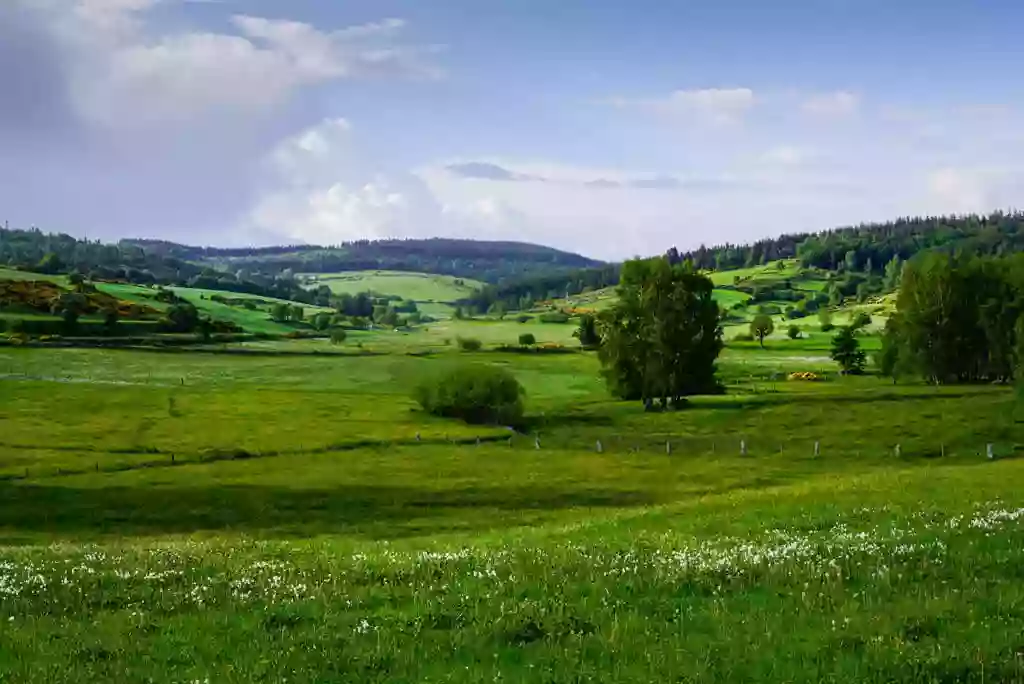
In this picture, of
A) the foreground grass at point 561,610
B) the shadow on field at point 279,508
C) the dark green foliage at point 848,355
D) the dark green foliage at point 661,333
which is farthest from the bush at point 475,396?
the foreground grass at point 561,610

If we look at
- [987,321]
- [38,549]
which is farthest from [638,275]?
[38,549]

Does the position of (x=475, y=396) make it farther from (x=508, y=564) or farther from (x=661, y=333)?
(x=508, y=564)

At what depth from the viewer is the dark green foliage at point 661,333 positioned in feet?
351

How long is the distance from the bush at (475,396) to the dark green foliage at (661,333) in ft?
46.3

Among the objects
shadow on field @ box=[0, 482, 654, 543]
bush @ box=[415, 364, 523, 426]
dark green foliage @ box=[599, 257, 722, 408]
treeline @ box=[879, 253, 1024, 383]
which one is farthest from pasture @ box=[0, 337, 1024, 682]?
treeline @ box=[879, 253, 1024, 383]

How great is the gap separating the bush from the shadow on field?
44.0 meters

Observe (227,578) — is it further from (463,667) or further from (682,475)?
(682,475)

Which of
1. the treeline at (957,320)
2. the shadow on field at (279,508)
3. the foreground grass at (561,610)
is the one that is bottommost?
the shadow on field at (279,508)

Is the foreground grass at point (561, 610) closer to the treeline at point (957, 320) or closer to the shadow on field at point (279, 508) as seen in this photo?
the shadow on field at point (279, 508)

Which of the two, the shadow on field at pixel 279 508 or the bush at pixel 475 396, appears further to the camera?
the bush at pixel 475 396

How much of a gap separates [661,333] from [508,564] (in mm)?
88359

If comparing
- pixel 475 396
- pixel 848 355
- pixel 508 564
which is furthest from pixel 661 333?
pixel 508 564

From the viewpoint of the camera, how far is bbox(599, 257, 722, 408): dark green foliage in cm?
10712

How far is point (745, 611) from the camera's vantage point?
49.4ft
